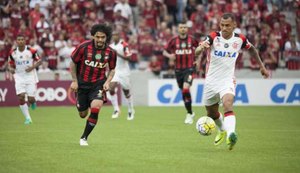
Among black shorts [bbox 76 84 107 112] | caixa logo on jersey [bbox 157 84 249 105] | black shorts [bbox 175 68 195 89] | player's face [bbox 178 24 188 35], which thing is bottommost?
caixa logo on jersey [bbox 157 84 249 105]

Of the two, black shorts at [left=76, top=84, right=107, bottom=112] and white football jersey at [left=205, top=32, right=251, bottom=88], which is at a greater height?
white football jersey at [left=205, top=32, right=251, bottom=88]

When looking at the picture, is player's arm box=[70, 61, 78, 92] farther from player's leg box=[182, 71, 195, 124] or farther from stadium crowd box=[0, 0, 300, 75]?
stadium crowd box=[0, 0, 300, 75]

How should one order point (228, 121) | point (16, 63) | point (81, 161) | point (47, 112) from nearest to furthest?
point (81, 161) < point (228, 121) < point (16, 63) < point (47, 112)

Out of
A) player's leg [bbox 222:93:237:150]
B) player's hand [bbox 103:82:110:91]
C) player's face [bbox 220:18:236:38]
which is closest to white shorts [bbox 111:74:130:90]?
player's hand [bbox 103:82:110:91]

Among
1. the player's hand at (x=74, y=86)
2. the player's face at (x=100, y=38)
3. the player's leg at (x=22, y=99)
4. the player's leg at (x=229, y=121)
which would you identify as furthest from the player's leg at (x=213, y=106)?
the player's leg at (x=22, y=99)

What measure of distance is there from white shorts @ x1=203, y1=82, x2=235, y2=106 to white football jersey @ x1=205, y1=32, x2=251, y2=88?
0.07 meters

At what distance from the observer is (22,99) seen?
18125mm

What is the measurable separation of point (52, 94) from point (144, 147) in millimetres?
14260

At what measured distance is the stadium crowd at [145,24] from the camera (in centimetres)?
2655

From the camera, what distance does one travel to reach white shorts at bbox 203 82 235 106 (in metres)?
11.5

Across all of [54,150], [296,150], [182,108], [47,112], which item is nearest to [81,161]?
[54,150]

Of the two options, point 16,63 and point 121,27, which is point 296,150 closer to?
point 16,63

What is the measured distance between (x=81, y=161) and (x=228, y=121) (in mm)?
2758

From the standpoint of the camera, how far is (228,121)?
11.1 m
